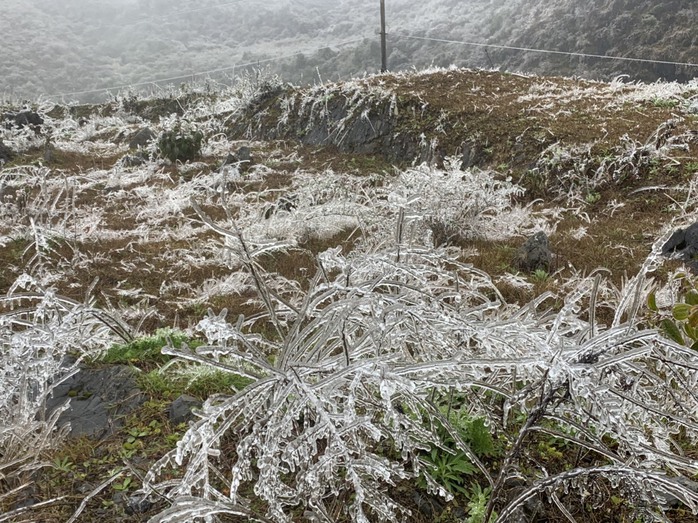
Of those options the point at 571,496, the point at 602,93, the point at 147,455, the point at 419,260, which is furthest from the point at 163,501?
the point at 602,93

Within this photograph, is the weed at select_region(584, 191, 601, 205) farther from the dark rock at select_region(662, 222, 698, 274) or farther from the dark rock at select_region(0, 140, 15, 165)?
the dark rock at select_region(0, 140, 15, 165)

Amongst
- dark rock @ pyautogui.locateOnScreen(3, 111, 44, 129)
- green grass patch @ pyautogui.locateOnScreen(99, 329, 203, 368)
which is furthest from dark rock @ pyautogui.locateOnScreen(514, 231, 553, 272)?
dark rock @ pyautogui.locateOnScreen(3, 111, 44, 129)

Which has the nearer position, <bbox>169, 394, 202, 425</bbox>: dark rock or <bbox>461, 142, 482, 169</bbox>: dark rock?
<bbox>169, 394, 202, 425</bbox>: dark rock

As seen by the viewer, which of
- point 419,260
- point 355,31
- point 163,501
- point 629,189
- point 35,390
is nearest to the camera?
point 163,501

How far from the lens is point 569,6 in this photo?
111ft

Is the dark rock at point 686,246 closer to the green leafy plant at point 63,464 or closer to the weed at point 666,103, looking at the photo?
the green leafy plant at point 63,464

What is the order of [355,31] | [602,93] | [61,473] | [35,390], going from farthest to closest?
[355,31] < [602,93] < [35,390] < [61,473]

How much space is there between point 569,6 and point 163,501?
135 feet

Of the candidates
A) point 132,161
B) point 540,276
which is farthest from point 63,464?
point 132,161

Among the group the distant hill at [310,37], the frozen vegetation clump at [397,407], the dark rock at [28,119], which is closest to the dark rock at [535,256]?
the frozen vegetation clump at [397,407]

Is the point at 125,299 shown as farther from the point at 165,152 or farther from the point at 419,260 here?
the point at 165,152

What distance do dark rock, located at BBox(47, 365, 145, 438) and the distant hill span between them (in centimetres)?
2611

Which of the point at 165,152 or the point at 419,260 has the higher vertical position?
the point at 419,260

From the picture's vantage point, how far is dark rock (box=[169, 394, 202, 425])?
6.31 feet
